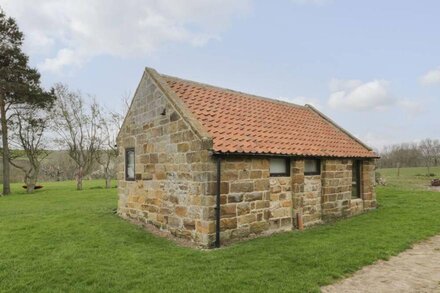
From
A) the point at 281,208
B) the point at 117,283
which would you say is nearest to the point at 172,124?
the point at 281,208

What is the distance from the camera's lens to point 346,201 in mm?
13555

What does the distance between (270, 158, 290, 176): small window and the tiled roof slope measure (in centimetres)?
40

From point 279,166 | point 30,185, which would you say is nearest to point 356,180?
point 279,166

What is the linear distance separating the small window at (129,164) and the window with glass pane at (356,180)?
9487mm

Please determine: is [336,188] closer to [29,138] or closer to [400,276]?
[400,276]

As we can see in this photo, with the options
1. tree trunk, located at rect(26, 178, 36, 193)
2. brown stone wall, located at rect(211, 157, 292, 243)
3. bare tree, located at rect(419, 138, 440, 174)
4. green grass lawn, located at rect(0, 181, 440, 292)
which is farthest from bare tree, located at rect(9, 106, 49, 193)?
bare tree, located at rect(419, 138, 440, 174)

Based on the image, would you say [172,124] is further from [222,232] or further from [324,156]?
[324,156]

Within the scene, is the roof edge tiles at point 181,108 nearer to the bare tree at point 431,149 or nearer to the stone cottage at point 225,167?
the stone cottage at point 225,167

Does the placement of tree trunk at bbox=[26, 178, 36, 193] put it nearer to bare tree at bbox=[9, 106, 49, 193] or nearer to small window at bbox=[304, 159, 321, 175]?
bare tree at bbox=[9, 106, 49, 193]

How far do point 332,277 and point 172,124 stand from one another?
6.22 m

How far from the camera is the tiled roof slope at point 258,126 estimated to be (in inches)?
400

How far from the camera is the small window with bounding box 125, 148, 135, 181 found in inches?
503

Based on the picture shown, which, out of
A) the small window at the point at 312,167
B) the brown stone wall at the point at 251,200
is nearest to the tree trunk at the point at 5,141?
the brown stone wall at the point at 251,200

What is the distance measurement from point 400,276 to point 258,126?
6.40 metres
